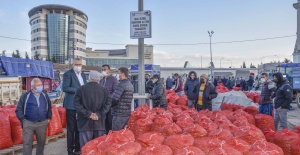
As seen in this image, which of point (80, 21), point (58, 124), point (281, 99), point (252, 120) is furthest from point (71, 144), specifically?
point (80, 21)

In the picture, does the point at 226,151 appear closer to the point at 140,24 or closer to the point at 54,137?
the point at 140,24

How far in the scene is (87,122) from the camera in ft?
15.6

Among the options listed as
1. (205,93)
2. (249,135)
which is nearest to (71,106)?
(249,135)

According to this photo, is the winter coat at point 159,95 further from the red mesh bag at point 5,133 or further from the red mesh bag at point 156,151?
the red mesh bag at point 156,151

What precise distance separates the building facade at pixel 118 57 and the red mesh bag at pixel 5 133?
220 ft

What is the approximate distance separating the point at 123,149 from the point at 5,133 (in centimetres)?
402

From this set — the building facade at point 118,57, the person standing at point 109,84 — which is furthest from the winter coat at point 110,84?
the building facade at point 118,57

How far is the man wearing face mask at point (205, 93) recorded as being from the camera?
7.66m

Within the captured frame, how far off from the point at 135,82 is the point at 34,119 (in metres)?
7.92

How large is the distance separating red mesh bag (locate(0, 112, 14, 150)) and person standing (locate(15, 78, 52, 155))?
1.11m

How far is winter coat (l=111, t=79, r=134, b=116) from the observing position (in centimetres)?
513

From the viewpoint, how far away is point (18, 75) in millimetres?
14570

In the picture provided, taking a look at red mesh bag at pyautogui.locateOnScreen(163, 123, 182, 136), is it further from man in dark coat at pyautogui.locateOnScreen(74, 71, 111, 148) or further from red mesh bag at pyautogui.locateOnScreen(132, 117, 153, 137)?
man in dark coat at pyautogui.locateOnScreen(74, 71, 111, 148)

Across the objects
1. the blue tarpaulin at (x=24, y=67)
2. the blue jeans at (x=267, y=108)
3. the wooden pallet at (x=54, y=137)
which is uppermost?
the blue tarpaulin at (x=24, y=67)
